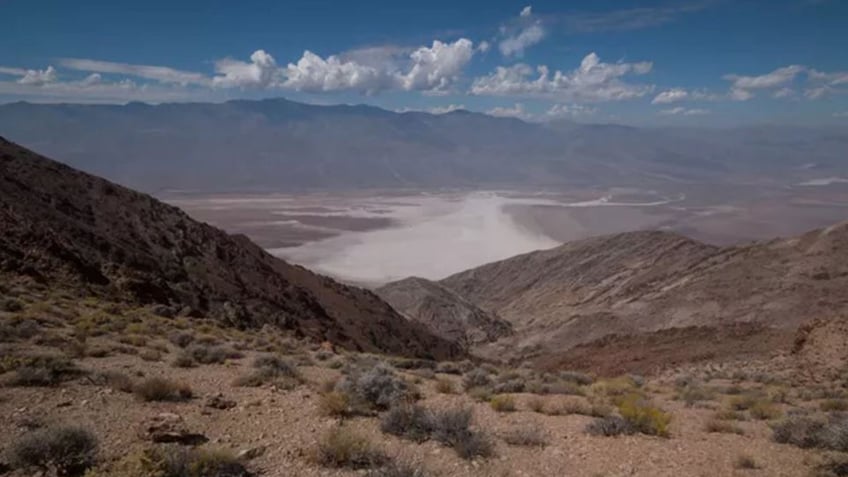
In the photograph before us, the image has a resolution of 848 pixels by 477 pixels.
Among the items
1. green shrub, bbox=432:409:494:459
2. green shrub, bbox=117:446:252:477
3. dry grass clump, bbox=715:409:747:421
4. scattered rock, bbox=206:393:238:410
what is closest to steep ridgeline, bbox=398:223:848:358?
dry grass clump, bbox=715:409:747:421

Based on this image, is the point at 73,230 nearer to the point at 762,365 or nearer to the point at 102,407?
the point at 102,407

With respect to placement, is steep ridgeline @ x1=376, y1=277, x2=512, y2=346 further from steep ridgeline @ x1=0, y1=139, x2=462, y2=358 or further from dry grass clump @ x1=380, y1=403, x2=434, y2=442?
dry grass clump @ x1=380, y1=403, x2=434, y2=442

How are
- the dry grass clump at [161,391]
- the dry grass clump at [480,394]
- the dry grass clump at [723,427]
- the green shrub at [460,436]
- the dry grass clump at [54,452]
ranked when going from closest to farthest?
the dry grass clump at [54,452] < the green shrub at [460,436] < the dry grass clump at [161,391] < the dry grass clump at [723,427] < the dry grass clump at [480,394]

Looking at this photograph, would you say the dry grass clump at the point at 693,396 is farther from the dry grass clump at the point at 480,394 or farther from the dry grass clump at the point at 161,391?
the dry grass clump at the point at 161,391

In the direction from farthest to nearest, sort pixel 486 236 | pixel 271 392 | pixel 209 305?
pixel 486 236
pixel 209 305
pixel 271 392

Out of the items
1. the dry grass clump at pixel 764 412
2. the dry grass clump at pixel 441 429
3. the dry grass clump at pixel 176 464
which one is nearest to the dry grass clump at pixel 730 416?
the dry grass clump at pixel 764 412

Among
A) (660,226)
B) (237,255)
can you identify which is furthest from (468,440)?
(660,226)
